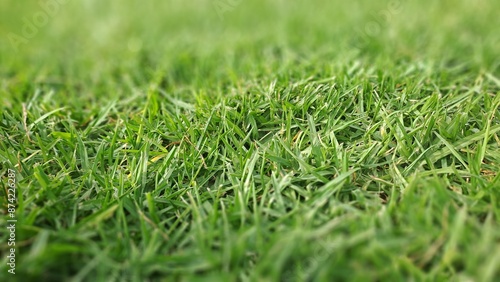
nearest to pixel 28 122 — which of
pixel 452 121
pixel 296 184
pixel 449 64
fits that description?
pixel 296 184

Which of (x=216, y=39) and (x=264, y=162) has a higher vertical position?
(x=216, y=39)

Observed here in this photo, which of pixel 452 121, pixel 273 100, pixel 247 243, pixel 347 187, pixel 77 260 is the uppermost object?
pixel 452 121

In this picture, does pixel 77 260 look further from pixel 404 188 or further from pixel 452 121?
pixel 452 121

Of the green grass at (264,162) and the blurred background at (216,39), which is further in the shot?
the blurred background at (216,39)

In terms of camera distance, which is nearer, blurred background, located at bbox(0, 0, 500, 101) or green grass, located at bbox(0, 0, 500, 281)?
green grass, located at bbox(0, 0, 500, 281)
